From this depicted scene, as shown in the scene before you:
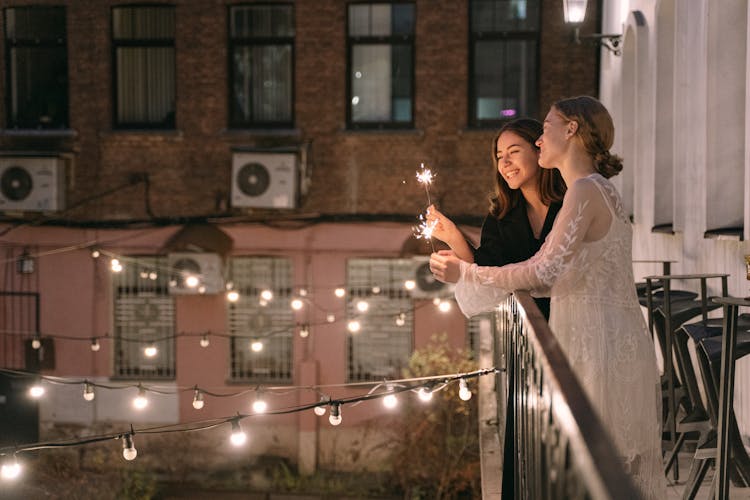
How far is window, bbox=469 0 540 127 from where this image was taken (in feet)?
47.4

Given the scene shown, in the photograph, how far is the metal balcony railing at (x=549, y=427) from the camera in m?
1.43

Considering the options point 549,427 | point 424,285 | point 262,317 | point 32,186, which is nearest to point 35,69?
point 32,186

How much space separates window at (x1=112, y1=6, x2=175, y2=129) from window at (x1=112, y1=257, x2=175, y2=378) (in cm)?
231

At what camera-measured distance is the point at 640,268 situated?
9594mm

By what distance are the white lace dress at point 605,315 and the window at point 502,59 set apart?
1142cm

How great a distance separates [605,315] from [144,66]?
42.9 feet

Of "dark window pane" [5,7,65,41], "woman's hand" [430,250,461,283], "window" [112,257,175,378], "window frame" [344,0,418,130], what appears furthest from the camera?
"window" [112,257,175,378]

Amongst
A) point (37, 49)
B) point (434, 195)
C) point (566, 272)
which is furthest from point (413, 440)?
point (566, 272)

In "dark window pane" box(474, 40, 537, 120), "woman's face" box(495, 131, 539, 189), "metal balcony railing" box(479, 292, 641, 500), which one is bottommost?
"metal balcony railing" box(479, 292, 641, 500)

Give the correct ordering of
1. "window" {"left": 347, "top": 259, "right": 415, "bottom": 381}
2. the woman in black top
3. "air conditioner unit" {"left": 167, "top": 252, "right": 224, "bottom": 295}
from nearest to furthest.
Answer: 1. the woman in black top
2. "air conditioner unit" {"left": 167, "top": 252, "right": 224, "bottom": 295}
3. "window" {"left": 347, "top": 259, "right": 415, "bottom": 381}

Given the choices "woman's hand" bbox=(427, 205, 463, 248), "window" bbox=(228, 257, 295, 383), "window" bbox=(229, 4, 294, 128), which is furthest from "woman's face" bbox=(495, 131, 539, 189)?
"window" bbox=(228, 257, 295, 383)

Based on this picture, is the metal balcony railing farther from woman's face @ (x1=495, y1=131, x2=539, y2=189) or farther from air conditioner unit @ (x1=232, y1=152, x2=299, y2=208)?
air conditioner unit @ (x1=232, y1=152, x2=299, y2=208)

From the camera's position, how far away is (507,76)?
47.9ft

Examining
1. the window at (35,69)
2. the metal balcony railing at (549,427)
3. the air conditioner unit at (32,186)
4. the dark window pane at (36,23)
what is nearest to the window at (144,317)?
the air conditioner unit at (32,186)
